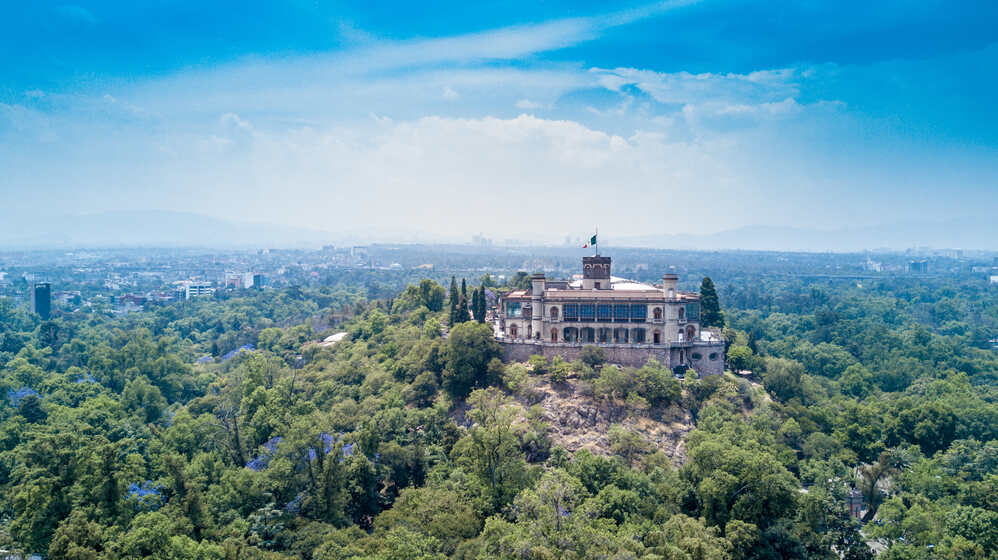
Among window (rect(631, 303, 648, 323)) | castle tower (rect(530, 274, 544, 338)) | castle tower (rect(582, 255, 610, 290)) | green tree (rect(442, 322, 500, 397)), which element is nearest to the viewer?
green tree (rect(442, 322, 500, 397))

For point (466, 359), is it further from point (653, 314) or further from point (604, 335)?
point (653, 314)

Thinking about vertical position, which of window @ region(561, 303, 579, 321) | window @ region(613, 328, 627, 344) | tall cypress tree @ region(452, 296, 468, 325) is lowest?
window @ region(613, 328, 627, 344)

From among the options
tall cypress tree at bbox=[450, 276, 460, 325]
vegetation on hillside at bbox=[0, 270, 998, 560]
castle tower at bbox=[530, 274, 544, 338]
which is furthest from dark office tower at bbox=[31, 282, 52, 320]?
castle tower at bbox=[530, 274, 544, 338]

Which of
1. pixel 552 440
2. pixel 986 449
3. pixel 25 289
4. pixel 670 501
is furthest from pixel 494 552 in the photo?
pixel 25 289

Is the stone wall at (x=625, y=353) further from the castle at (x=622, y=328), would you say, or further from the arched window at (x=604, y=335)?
the arched window at (x=604, y=335)

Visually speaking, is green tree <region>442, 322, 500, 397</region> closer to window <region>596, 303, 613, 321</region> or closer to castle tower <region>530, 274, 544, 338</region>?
castle tower <region>530, 274, 544, 338</region>

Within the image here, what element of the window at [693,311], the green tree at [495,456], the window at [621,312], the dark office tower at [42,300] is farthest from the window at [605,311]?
the dark office tower at [42,300]
